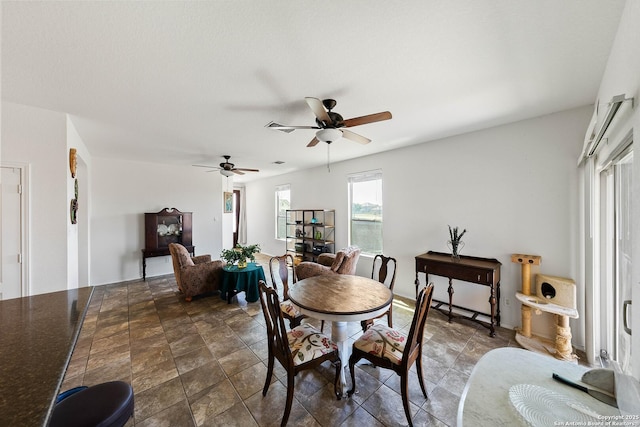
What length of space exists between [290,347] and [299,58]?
214 cm

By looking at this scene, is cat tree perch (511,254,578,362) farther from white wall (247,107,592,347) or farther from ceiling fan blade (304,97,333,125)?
ceiling fan blade (304,97,333,125)

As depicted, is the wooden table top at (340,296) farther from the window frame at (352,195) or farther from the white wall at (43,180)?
the white wall at (43,180)

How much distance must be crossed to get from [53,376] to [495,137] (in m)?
4.16

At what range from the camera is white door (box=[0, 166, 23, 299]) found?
7.70 feet

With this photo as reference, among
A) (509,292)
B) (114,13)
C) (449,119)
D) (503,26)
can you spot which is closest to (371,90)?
(503,26)

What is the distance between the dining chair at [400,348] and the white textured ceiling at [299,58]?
5.50ft

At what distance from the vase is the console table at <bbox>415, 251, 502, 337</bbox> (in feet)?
0.14

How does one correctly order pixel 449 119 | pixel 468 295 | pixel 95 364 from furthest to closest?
pixel 468 295, pixel 449 119, pixel 95 364

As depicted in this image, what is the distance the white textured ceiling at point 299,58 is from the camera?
1296 mm

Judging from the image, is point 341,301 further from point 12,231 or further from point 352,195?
point 12,231

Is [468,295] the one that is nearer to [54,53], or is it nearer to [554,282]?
[554,282]

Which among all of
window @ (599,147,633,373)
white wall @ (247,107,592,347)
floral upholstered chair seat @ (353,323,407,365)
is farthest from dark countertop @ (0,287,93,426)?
white wall @ (247,107,592,347)

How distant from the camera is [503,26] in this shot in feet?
4.56

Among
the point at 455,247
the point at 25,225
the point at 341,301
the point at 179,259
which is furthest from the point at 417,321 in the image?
the point at 25,225
